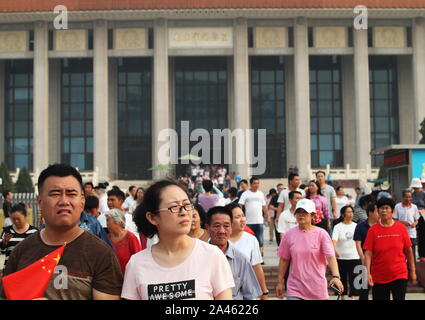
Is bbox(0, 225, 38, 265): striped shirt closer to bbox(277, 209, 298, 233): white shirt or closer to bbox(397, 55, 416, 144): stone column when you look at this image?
bbox(277, 209, 298, 233): white shirt

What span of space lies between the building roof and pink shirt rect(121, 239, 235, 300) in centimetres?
3558

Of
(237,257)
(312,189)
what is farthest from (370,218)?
(237,257)

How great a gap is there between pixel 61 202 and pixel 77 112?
42551 mm

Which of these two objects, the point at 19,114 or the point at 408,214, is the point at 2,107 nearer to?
the point at 19,114

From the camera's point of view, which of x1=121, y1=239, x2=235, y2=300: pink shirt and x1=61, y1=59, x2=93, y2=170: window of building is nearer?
x1=121, y1=239, x2=235, y2=300: pink shirt

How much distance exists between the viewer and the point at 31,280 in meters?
2.76

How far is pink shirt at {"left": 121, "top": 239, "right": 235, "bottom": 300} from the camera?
2766 millimetres

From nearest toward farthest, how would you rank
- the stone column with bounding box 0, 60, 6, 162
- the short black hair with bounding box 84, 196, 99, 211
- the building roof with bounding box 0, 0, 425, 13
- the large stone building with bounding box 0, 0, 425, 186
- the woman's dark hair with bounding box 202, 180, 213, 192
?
the short black hair with bounding box 84, 196, 99, 211, the woman's dark hair with bounding box 202, 180, 213, 192, the building roof with bounding box 0, 0, 425, 13, the large stone building with bounding box 0, 0, 425, 186, the stone column with bounding box 0, 60, 6, 162

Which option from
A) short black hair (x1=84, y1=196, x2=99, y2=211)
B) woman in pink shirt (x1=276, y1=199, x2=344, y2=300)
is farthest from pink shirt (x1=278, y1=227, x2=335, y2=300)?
short black hair (x1=84, y1=196, x2=99, y2=211)

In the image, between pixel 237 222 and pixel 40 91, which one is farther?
pixel 40 91

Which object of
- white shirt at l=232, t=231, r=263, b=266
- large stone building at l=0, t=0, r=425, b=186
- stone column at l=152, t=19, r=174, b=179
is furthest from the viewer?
stone column at l=152, t=19, r=174, b=179

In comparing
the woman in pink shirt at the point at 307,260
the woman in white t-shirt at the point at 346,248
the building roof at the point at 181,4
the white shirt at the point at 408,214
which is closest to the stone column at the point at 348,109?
the building roof at the point at 181,4

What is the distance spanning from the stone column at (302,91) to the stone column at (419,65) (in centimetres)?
689

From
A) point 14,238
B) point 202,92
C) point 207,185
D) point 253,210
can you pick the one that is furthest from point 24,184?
point 14,238
